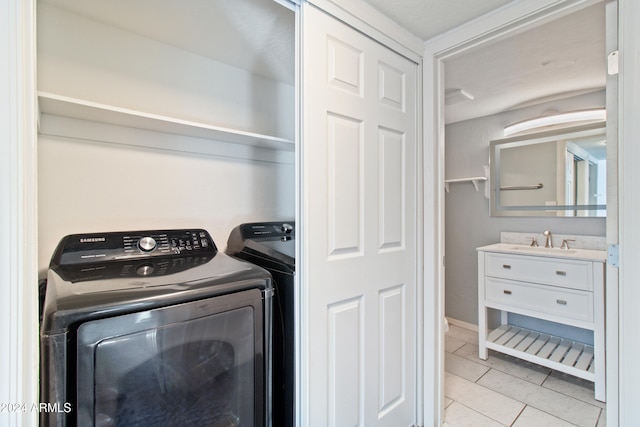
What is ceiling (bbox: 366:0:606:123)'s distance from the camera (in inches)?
54.8

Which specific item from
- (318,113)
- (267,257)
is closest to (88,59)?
(318,113)

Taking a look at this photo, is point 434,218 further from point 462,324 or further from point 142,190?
point 462,324

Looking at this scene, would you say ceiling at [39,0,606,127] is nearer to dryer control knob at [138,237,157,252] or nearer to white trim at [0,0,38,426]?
white trim at [0,0,38,426]

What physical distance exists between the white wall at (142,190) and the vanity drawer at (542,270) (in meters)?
1.95

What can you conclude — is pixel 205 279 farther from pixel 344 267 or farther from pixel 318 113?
pixel 318 113

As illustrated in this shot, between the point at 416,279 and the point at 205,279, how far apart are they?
118 cm

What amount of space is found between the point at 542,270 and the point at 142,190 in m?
2.77

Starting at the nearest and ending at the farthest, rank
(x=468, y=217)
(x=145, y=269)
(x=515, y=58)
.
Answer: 1. (x=145, y=269)
2. (x=515, y=58)
3. (x=468, y=217)

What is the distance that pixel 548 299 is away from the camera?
2.24 m

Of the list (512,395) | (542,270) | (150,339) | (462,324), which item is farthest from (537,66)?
(150,339)

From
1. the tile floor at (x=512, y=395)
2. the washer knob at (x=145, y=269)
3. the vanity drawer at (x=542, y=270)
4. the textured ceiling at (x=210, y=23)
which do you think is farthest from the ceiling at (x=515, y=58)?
the tile floor at (x=512, y=395)

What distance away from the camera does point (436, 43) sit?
1608 mm

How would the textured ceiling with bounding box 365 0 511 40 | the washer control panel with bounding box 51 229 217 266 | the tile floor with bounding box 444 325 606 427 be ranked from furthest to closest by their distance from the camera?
the tile floor with bounding box 444 325 606 427 < the textured ceiling with bounding box 365 0 511 40 < the washer control panel with bounding box 51 229 217 266

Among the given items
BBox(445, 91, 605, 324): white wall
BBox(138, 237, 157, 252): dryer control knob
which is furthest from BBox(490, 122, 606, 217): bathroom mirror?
BBox(138, 237, 157, 252): dryer control knob
